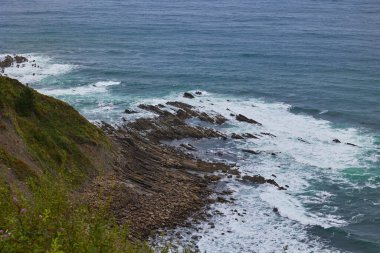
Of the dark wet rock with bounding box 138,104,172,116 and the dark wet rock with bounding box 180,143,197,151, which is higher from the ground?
the dark wet rock with bounding box 138,104,172,116

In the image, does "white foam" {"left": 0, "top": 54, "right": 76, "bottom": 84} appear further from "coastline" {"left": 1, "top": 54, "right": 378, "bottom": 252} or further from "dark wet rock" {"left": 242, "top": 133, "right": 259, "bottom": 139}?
"dark wet rock" {"left": 242, "top": 133, "right": 259, "bottom": 139}

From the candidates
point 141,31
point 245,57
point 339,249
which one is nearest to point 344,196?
point 339,249

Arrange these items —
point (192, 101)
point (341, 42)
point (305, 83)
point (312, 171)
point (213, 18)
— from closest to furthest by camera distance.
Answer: point (312, 171), point (192, 101), point (305, 83), point (341, 42), point (213, 18)

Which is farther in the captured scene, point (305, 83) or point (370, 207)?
point (305, 83)

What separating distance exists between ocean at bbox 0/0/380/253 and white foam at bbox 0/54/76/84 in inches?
14.4

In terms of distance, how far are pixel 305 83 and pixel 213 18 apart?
72062mm

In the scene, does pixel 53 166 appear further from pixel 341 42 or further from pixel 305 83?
pixel 341 42

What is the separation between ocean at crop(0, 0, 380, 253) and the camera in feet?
135

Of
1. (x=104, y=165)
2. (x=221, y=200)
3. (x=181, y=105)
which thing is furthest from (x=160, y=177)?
(x=181, y=105)

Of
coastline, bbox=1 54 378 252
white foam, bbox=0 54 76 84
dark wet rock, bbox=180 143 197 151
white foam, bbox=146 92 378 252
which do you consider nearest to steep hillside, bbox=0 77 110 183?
coastline, bbox=1 54 378 252

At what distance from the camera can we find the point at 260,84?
269 ft

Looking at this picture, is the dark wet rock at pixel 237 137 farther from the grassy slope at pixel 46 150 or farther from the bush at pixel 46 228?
the bush at pixel 46 228

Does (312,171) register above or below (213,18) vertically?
below

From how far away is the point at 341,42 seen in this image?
109 metres
